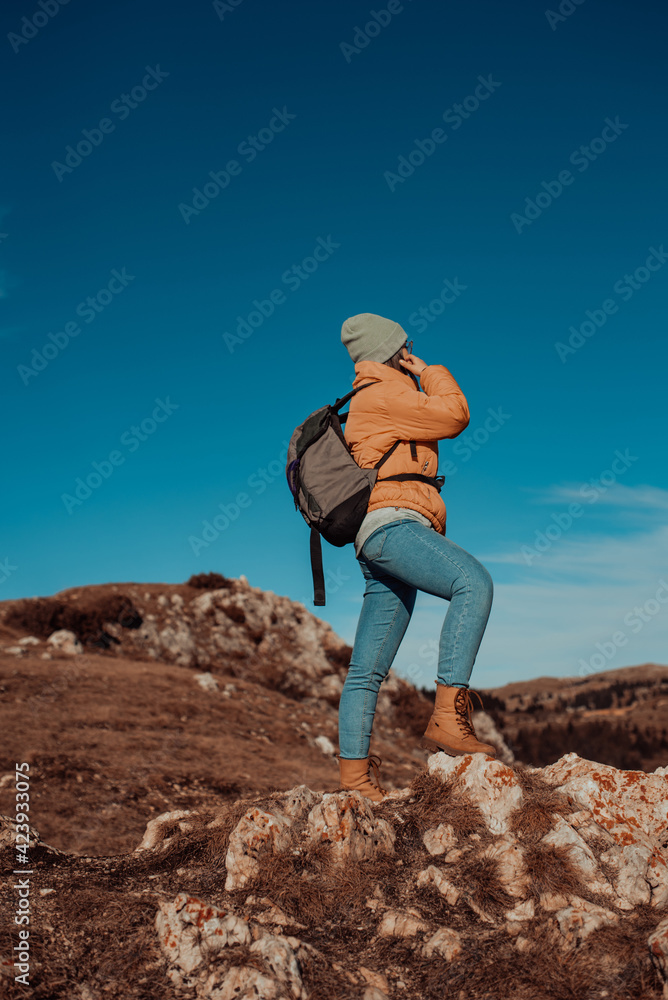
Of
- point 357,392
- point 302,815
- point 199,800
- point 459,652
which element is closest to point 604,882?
point 459,652

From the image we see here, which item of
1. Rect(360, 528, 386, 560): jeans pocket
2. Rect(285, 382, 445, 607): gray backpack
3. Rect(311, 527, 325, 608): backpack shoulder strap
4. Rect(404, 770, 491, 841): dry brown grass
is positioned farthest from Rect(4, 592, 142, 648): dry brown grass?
Rect(360, 528, 386, 560): jeans pocket

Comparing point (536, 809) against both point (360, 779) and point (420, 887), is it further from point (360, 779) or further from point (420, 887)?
point (360, 779)

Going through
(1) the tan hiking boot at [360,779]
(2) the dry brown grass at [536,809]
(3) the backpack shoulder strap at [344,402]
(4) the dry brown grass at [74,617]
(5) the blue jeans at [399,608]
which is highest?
(4) the dry brown grass at [74,617]

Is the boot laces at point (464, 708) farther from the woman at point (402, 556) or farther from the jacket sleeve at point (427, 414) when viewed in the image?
the jacket sleeve at point (427, 414)

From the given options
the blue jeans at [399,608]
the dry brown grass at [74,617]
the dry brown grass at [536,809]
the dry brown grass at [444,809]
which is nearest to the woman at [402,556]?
the blue jeans at [399,608]

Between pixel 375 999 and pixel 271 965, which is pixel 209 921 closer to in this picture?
pixel 271 965

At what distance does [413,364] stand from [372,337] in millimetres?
316

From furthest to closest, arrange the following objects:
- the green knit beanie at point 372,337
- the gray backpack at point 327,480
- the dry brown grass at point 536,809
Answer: the green knit beanie at point 372,337 → the gray backpack at point 327,480 → the dry brown grass at point 536,809

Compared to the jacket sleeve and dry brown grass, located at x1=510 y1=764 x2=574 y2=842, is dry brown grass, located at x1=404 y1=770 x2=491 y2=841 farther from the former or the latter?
the jacket sleeve

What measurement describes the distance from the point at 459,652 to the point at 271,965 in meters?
1.81

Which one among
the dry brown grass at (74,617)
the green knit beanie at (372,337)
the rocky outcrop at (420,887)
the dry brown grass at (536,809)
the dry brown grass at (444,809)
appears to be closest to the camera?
the rocky outcrop at (420,887)

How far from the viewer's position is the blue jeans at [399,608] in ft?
12.7

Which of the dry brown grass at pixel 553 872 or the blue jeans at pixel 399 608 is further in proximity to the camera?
the blue jeans at pixel 399 608

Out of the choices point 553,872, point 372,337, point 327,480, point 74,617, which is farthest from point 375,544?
point 74,617
